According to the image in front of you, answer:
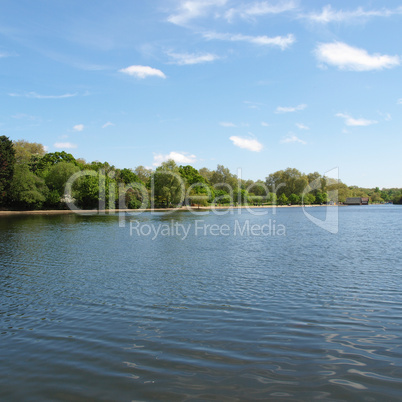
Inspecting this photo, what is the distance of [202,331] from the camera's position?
8.05m

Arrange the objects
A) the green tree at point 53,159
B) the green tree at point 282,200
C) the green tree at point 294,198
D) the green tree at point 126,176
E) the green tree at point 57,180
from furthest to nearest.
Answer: the green tree at point 294,198, the green tree at point 282,200, the green tree at point 126,176, the green tree at point 53,159, the green tree at point 57,180

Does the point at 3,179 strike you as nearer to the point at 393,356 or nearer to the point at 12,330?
the point at 12,330

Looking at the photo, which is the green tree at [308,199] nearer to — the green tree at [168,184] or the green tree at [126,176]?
the green tree at [168,184]

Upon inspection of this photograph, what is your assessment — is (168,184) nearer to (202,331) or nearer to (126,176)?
(126,176)

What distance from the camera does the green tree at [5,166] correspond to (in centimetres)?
6300

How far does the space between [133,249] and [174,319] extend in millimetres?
13970

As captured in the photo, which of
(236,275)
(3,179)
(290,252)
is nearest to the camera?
(236,275)

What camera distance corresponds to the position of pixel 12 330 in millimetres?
8312

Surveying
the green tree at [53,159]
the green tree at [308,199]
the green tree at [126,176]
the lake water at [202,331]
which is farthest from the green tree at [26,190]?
the green tree at [308,199]

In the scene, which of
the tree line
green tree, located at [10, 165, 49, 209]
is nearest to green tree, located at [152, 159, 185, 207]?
the tree line

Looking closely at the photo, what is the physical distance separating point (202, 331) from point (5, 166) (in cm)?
6674

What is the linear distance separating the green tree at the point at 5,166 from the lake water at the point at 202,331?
54.7m

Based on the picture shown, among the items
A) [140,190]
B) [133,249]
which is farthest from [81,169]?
[133,249]

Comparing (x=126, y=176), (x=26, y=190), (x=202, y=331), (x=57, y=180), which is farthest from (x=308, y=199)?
(x=202, y=331)
